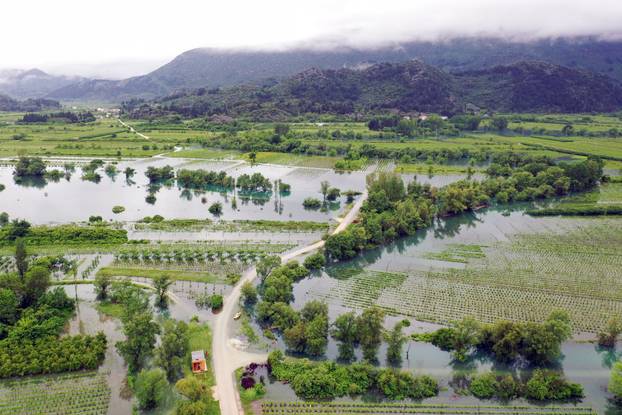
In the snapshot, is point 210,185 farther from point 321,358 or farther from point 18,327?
point 321,358

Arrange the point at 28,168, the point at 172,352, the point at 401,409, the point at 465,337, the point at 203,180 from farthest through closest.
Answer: the point at 28,168 → the point at 203,180 → the point at 465,337 → the point at 172,352 → the point at 401,409

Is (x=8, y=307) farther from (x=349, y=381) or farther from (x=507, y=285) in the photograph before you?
(x=507, y=285)

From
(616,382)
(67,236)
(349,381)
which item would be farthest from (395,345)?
(67,236)

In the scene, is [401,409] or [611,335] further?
[611,335]

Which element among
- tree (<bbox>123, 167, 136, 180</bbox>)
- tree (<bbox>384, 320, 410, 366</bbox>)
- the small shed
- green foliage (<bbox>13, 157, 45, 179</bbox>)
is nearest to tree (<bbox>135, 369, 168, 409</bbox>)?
the small shed

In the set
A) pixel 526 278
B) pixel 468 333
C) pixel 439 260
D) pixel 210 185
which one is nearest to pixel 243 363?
pixel 468 333

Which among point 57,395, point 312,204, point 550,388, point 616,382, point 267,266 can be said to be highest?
point 312,204
